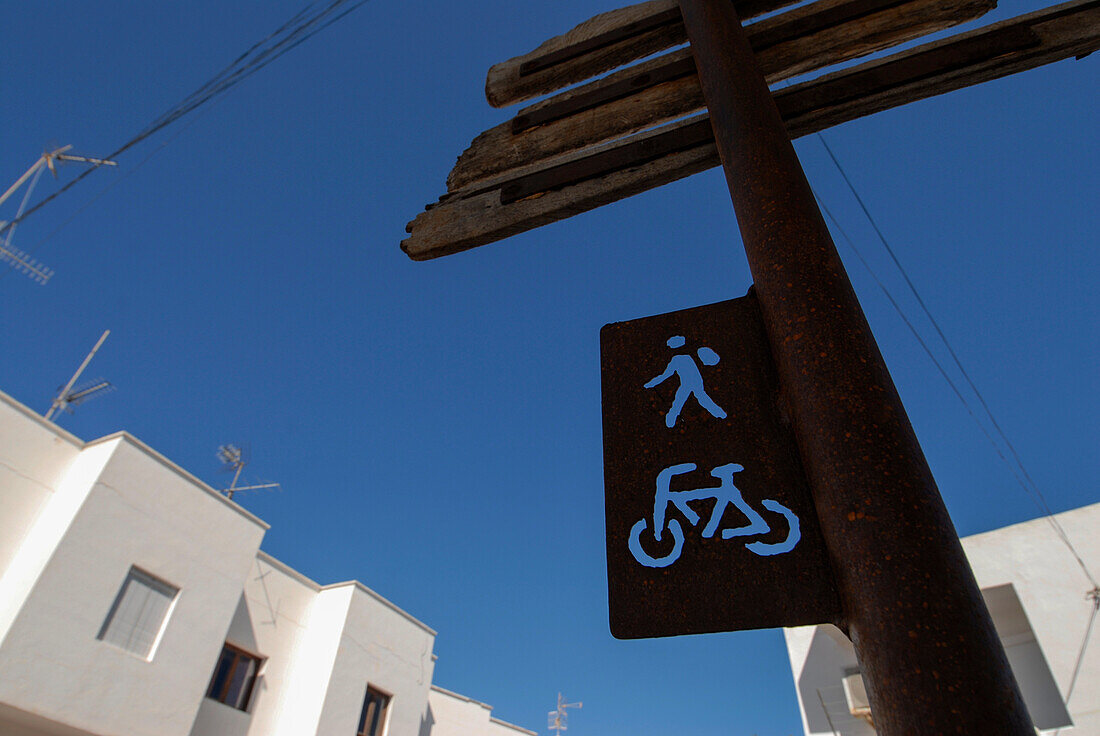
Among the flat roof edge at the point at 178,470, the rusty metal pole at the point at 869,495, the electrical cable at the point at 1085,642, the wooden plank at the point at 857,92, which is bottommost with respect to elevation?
the rusty metal pole at the point at 869,495

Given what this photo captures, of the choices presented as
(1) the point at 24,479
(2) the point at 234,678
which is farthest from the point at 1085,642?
(1) the point at 24,479

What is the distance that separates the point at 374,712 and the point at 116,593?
8203 millimetres

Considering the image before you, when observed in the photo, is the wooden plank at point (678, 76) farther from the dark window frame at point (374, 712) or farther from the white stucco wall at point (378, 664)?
the dark window frame at point (374, 712)

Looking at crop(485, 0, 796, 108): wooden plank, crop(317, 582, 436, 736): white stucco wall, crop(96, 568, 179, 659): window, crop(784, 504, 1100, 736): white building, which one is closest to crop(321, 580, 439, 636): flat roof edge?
crop(317, 582, 436, 736): white stucco wall

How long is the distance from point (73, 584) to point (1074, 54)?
1374 centimetres

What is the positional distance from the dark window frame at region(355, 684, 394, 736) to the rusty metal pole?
18.0 metres

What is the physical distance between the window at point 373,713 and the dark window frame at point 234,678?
3.15m

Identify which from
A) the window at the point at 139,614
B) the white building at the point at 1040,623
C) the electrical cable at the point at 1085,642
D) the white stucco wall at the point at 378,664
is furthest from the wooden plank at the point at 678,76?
the white stucco wall at the point at 378,664

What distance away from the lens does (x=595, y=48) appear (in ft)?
9.56

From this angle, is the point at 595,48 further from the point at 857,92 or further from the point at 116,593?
the point at 116,593

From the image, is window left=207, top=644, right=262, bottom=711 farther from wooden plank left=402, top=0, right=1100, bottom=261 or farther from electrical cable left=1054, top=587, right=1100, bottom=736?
electrical cable left=1054, top=587, right=1100, bottom=736

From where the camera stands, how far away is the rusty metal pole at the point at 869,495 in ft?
3.00

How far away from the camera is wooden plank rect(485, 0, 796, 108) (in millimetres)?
2840

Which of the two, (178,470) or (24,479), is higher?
(178,470)
